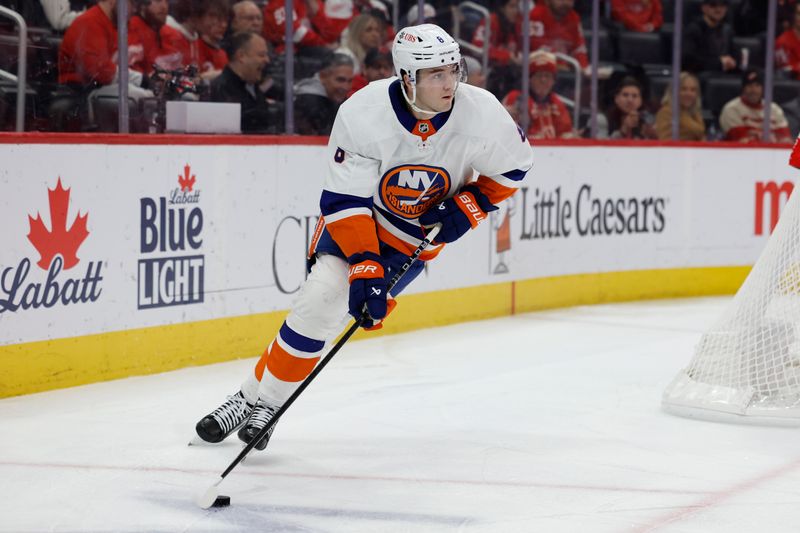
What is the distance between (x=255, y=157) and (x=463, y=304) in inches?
61.8

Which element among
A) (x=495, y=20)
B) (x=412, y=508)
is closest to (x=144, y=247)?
(x=412, y=508)

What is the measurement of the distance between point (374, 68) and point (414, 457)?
2.77 meters

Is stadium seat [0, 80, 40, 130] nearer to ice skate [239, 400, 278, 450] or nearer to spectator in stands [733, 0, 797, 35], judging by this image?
ice skate [239, 400, 278, 450]

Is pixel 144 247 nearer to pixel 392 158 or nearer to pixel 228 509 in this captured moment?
pixel 392 158

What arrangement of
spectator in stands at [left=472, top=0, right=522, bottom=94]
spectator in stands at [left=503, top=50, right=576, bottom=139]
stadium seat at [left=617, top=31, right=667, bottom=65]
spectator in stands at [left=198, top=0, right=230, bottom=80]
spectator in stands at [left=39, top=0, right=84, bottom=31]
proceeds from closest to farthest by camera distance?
spectator in stands at [left=39, top=0, right=84, bottom=31] < spectator in stands at [left=198, top=0, right=230, bottom=80] < spectator in stands at [left=472, top=0, right=522, bottom=94] < spectator in stands at [left=503, top=50, right=576, bottom=139] < stadium seat at [left=617, top=31, right=667, bottom=65]

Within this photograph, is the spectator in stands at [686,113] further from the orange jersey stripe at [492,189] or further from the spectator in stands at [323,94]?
the orange jersey stripe at [492,189]

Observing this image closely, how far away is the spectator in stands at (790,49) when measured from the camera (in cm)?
756

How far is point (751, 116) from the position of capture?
24.6ft

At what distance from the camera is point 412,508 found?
286 cm

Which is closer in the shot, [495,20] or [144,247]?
[144,247]

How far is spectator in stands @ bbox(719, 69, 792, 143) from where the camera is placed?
741 cm

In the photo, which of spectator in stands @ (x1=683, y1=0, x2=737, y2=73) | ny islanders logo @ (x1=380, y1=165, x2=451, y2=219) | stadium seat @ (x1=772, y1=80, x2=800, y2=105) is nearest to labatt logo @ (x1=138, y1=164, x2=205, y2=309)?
ny islanders logo @ (x1=380, y1=165, x2=451, y2=219)

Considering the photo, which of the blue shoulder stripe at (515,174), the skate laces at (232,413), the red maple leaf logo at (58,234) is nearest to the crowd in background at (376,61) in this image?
the red maple leaf logo at (58,234)

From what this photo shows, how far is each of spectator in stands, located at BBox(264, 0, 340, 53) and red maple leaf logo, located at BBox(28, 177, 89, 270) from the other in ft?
4.50
